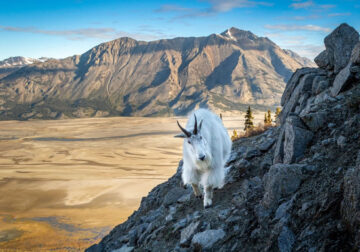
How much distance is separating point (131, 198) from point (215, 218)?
31.6 meters

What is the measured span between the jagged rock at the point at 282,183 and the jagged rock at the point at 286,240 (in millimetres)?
967

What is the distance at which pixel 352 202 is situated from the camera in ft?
13.0

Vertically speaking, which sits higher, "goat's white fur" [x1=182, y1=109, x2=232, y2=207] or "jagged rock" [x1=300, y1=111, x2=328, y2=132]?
"jagged rock" [x1=300, y1=111, x2=328, y2=132]

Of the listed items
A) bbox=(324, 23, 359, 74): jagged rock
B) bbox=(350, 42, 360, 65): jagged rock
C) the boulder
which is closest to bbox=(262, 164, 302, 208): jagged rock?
bbox=(350, 42, 360, 65): jagged rock

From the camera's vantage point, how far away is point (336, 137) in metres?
6.60

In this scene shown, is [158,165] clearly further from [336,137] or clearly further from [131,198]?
[336,137]

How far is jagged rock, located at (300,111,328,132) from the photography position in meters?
7.43

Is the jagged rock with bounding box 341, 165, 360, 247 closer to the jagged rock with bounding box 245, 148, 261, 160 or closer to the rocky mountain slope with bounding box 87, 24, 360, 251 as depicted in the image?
the rocky mountain slope with bounding box 87, 24, 360, 251

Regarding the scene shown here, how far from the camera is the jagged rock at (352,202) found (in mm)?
3775

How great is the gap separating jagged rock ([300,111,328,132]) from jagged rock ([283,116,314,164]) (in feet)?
0.62

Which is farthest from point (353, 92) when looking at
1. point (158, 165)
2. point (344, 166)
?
point (158, 165)

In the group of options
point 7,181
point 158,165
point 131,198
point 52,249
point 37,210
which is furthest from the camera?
point 158,165

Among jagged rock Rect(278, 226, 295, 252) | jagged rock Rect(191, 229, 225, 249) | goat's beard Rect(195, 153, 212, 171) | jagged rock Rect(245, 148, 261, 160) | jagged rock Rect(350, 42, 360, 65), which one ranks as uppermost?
jagged rock Rect(350, 42, 360, 65)

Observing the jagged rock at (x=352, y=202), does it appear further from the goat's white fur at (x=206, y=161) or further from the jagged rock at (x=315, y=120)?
the goat's white fur at (x=206, y=161)
